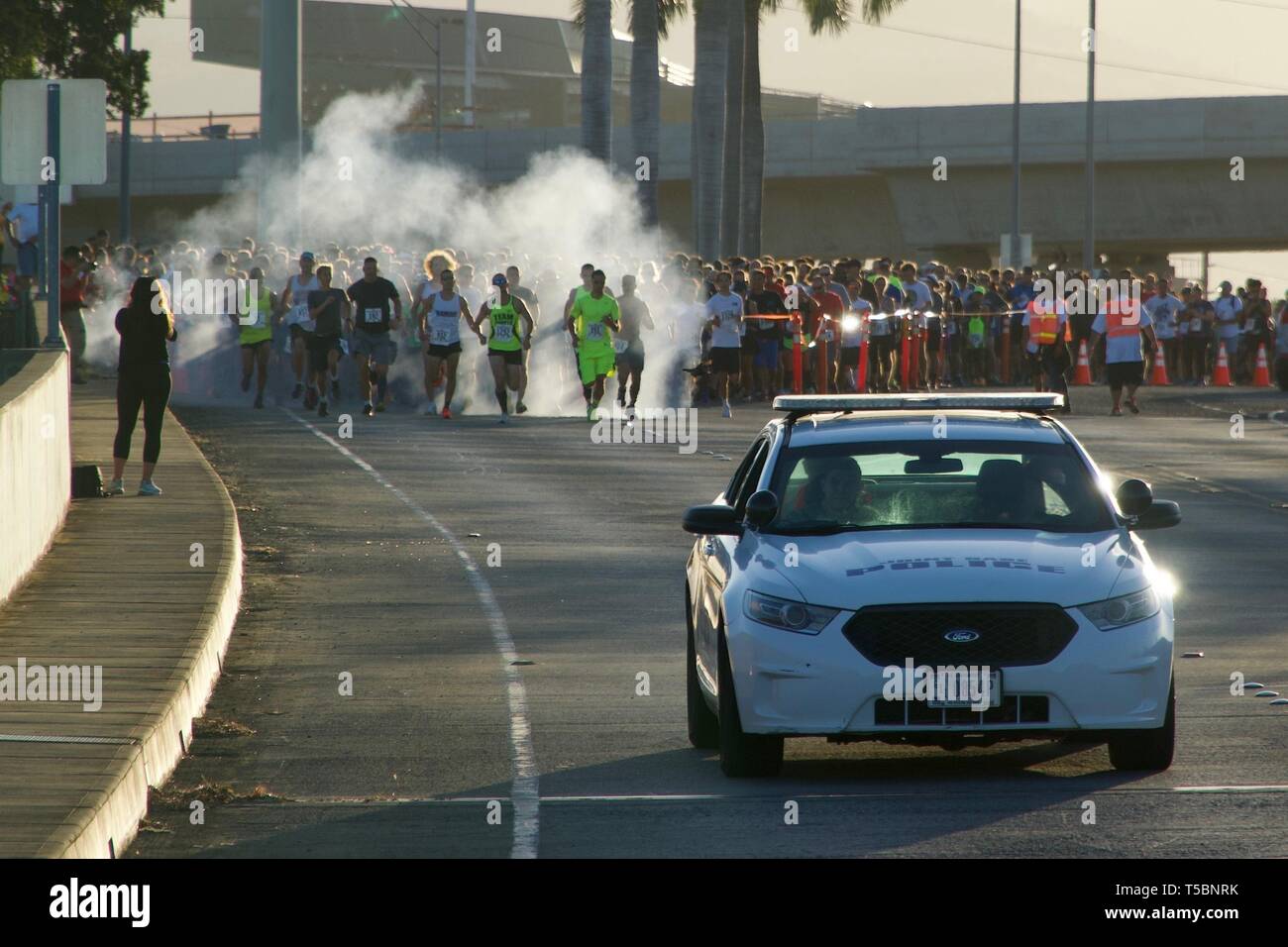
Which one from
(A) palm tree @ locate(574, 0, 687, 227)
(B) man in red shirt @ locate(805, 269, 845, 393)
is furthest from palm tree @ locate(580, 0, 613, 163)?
(B) man in red shirt @ locate(805, 269, 845, 393)

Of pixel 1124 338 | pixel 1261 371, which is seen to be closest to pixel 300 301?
pixel 1124 338

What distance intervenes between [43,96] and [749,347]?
15796 mm

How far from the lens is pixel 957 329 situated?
37.4 metres

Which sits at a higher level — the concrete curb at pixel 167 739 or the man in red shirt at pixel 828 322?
the man in red shirt at pixel 828 322

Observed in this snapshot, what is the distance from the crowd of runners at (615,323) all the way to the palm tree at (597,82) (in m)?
6.51

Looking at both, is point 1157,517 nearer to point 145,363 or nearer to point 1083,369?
point 145,363

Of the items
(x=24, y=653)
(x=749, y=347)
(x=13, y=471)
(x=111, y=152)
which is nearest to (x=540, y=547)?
(x=13, y=471)

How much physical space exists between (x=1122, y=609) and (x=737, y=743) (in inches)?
60.7

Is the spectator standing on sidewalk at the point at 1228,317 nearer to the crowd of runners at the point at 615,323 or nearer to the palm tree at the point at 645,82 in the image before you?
the crowd of runners at the point at 615,323

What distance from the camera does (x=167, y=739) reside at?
975cm

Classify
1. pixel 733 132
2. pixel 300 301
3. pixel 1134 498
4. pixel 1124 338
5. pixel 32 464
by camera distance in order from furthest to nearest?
pixel 733 132
pixel 1124 338
pixel 300 301
pixel 32 464
pixel 1134 498

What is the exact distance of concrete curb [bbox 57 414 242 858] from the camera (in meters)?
7.77

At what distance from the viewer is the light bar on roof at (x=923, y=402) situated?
1013cm

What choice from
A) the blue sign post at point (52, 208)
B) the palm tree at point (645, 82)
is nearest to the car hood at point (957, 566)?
the blue sign post at point (52, 208)
